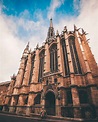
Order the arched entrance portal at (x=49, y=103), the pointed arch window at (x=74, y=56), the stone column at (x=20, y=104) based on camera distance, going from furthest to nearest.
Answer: the stone column at (x=20, y=104)
the pointed arch window at (x=74, y=56)
the arched entrance portal at (x=49, y=103)

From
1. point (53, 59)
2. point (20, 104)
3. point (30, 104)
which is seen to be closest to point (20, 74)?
point (20, 104)

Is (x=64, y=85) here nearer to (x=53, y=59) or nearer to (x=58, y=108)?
(x=58, y=108)

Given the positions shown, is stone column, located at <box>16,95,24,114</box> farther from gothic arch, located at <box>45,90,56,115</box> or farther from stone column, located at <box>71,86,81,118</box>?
stone column, located at <box>71,86,81,118</box>

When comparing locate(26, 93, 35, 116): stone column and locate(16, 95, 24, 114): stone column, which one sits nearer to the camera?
locate(26, 93, 35, 116): stone column

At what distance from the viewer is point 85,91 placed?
12883mm

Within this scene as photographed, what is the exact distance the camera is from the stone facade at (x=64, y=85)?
1191 cm

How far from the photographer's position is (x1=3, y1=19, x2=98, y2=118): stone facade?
1191 cm

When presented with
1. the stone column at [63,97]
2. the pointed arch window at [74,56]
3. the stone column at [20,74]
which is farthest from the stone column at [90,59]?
the stone column at [20,74]

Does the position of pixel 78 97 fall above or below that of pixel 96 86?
below

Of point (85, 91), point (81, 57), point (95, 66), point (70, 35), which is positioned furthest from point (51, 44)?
point (85, 91)

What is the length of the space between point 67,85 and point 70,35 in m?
11.8

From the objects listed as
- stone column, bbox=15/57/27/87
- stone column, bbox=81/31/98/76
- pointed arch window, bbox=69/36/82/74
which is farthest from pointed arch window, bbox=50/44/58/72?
stone column, bbox=15/57/27/87

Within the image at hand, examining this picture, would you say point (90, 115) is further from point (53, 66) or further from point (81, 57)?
point (53, 66)

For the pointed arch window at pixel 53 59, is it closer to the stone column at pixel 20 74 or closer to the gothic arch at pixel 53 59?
the gothic arch at pixel 53 59
